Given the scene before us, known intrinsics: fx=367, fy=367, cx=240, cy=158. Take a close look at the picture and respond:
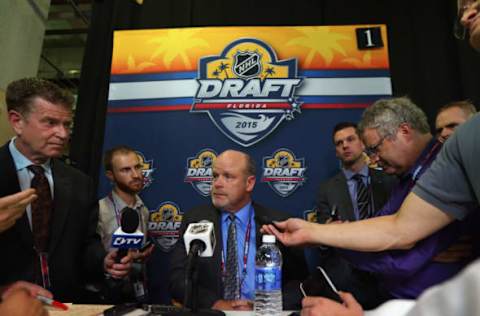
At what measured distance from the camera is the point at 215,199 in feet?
7.18

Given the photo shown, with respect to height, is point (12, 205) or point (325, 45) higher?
point (325, 45)

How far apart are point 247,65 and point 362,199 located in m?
1.55

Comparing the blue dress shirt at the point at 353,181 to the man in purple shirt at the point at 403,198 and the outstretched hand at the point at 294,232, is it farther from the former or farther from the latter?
the outstretched hand at the point at 294,232

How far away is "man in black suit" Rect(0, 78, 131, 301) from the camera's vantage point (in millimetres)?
1679

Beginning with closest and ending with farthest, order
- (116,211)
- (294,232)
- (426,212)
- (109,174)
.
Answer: (426,212)
(294,232)
(116,211)
(109,174)

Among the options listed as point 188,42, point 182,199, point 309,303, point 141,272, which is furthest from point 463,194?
point 188,42

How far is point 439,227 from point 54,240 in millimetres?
1679

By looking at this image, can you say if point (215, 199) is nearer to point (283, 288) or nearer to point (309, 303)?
point (283, 288)

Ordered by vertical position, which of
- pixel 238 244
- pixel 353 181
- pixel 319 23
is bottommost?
pixel 238 244

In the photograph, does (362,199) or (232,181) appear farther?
(362,199)

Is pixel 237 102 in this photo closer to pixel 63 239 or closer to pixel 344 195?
pixel 344 195

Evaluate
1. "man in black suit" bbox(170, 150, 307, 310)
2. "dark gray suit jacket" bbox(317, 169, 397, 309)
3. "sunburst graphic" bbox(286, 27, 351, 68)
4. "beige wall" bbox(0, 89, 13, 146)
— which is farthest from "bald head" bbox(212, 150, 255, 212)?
"beige wall" bbox(0, 89, 13, 146)

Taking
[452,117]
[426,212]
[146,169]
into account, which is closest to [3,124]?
[146,169]

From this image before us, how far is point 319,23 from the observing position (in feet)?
11.9
